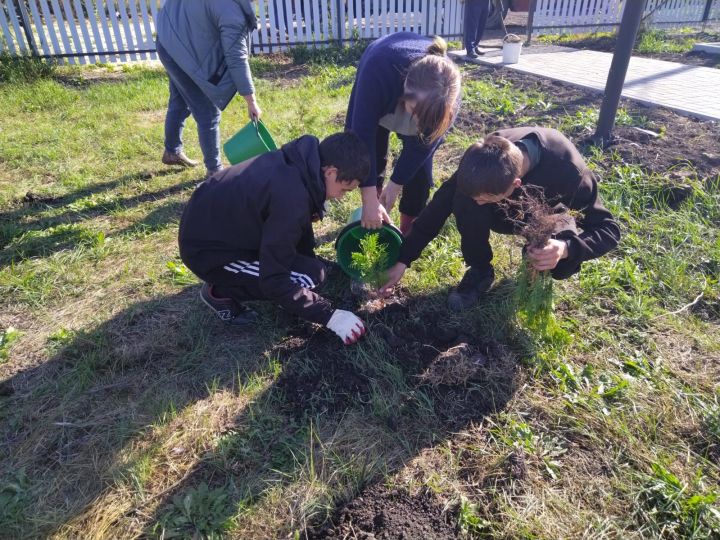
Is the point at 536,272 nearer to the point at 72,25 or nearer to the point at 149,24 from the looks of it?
the point at 72,25

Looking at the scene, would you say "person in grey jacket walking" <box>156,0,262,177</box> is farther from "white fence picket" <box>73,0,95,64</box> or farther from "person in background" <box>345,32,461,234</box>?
"white fence picket" <box>73,0,95,64</box>

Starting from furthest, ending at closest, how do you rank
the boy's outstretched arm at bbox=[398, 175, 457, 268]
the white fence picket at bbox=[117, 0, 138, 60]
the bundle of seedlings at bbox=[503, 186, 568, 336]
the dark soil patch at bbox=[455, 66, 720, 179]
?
the white fence picket at bbox=[117, 0, 138, 60] → the dark soil patch at bbox=[455, 66, 720, 179] → the boy's outstretched arm at bbox=[398, 175, 457, 268] → the bundle of seedlings at bbox=[503, 186, 568, 336]

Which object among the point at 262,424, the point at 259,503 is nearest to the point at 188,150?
the point at 262,424

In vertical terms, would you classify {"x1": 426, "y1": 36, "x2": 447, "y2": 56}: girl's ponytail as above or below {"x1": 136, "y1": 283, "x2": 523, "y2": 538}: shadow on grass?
above

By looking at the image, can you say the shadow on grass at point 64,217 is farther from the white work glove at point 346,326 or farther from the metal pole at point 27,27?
the metal pole at point 27,27

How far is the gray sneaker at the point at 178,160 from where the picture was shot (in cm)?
455

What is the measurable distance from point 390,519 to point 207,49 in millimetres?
3277

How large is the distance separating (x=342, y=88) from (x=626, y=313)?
544cm

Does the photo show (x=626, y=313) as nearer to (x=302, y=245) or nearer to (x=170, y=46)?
(x=302, y=245)

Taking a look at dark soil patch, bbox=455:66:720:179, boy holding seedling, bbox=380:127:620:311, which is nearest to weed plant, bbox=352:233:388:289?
boy holding seedling, bbox=380:127:620:311

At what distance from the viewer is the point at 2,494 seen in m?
1.83

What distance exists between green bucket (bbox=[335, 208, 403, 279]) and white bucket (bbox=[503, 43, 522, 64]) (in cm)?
678

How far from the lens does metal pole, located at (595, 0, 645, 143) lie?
4.08 metres

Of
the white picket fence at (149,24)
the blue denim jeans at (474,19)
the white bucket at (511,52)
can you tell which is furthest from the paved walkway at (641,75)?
the white picket fence at (149,24)
